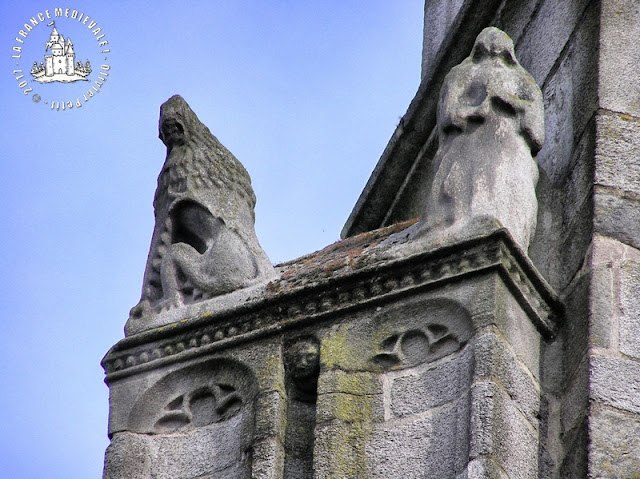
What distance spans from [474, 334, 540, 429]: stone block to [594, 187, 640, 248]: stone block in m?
0.74

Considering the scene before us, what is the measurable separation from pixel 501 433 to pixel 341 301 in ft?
3.26

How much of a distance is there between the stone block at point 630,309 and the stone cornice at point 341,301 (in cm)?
28

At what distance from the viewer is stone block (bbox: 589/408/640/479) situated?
6.41 metres

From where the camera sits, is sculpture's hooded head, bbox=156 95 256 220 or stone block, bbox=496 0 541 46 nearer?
sculpture's hooded head, bbox=156 95 256 220

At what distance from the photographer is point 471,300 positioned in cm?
686

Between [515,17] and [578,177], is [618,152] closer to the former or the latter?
[578,177]

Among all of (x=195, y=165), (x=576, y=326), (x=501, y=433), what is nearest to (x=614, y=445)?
(x=501, y=433)

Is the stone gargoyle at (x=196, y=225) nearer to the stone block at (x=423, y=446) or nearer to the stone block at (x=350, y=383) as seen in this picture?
the stone block at (x=350, y=383)

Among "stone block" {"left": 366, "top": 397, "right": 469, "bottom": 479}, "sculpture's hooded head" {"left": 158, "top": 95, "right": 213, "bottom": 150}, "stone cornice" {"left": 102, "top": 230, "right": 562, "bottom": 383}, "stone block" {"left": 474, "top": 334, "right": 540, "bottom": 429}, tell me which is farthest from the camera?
"sculpture's hooded head" {"left": 158, "top": 95, "right": 213, "bottom": 150}

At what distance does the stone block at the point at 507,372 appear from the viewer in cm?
660

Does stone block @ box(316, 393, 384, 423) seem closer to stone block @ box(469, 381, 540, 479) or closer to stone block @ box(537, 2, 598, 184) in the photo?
stone block @ box(469, 381, 540, 479)

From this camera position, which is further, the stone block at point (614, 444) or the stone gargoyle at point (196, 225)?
the stone gargoyle at point (196, 225)

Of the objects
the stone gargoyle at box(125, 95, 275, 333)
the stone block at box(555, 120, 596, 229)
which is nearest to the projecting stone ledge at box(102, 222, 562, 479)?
the stone gargoyle at box(125, 95, 275, 333)

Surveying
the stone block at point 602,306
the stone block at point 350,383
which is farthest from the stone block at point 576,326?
the stone block at point 350,383
